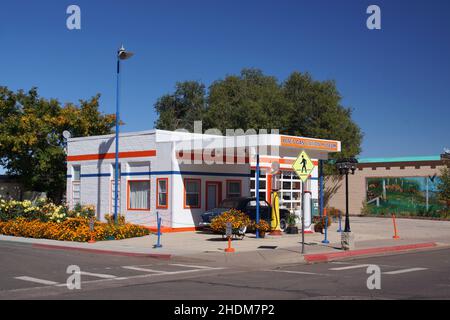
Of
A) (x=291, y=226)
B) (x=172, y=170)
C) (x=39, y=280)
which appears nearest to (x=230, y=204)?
(x=291, y=226)

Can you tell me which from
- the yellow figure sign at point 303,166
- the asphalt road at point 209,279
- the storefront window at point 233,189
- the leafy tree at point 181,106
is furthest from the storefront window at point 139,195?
the leafy tree at point 181,106

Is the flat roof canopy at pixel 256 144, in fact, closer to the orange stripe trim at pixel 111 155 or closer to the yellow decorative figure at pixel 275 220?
the orange stripe trim at pixel 111 155

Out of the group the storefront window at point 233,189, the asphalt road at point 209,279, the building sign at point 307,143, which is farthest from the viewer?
the storefront window at point 233,189

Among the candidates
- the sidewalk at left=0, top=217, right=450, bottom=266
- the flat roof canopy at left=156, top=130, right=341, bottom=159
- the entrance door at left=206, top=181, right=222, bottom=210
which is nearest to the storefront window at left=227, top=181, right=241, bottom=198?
the entrance door at left=206, top=181, right=222, bottom=210

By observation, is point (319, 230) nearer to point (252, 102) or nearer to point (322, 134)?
point (322, 134)

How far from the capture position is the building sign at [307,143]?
24.5 meters

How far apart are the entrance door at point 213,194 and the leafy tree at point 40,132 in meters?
13.0

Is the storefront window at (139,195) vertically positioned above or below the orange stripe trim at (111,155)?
below

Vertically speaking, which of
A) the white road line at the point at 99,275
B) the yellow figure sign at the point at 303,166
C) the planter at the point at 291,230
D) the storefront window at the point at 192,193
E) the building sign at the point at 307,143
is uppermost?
the building sign at the point at 307,143

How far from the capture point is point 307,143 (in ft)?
84.9

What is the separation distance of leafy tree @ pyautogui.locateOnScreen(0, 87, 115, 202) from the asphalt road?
19716 millimetres

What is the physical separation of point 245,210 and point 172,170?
13.2 ft

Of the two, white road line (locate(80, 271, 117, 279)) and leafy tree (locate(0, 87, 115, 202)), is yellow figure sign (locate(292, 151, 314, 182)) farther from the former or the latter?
leafy tree (locate(0, 87, 115, 202))
